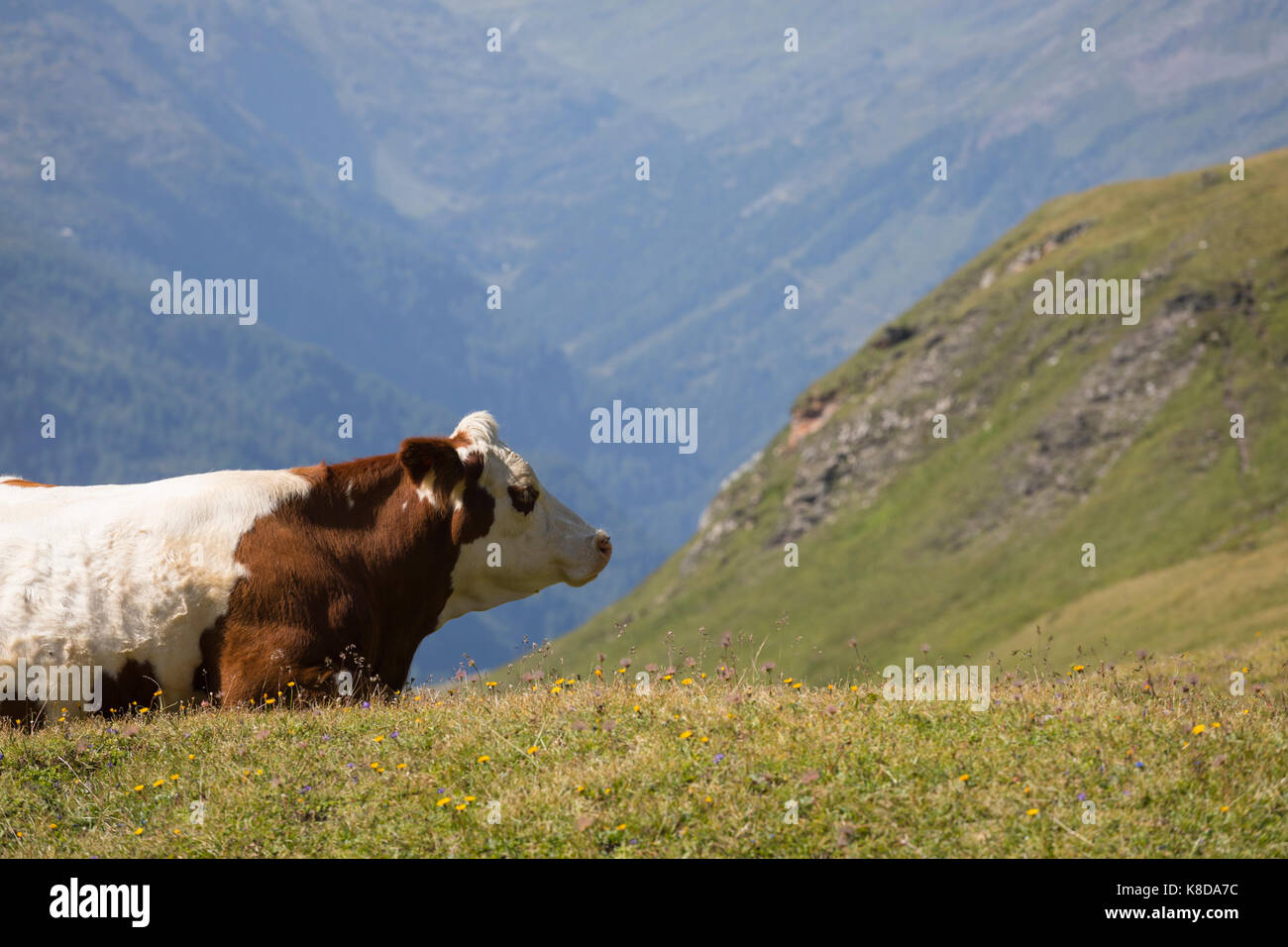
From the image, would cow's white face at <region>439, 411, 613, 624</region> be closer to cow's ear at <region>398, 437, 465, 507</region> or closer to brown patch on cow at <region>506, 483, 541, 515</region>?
brown patch on cow at <region>506, 483, 541, 515</region>

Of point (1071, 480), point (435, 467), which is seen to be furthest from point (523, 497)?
point (1071, 480)

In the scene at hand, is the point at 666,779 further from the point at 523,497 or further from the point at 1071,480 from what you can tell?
the point at 1071,480

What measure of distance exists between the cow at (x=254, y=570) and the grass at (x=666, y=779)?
542 millimetres

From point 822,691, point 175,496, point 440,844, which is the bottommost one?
point 440,844

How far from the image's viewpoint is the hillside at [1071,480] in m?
132

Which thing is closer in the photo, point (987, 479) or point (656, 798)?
point (656, 798)

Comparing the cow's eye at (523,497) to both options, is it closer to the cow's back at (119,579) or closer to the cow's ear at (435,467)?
the cow's ear at (435,467)

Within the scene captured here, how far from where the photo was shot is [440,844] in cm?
795

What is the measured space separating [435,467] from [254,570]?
1991 mm

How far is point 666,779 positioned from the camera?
27.7 feet

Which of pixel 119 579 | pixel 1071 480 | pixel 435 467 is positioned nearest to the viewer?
pixel 119 579
